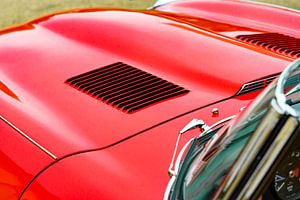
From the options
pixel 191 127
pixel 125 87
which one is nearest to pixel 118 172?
pixel 191 127

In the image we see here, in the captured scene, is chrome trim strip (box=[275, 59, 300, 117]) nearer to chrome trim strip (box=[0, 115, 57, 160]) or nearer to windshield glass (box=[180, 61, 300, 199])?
windshield glass (box=[180, 61, 300, 199])

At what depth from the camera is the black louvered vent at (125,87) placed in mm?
2037

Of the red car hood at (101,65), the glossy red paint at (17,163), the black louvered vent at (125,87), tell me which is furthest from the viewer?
the black louvered vent at (125,87)

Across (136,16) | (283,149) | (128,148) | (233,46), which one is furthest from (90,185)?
(136,16)

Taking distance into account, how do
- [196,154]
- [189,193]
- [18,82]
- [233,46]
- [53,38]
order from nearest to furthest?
[189,193], [196,154], [18,82], [233,46], [53,38]

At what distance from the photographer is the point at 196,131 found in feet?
5.87

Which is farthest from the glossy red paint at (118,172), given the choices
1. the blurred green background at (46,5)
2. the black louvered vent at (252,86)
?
the blurred green background at (46,5)

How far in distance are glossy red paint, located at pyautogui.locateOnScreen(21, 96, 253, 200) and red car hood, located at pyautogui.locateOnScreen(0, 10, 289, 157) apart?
0.06 m

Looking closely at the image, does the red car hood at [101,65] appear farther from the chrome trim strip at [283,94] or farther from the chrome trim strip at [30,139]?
the chrome trim strip at [283,94]

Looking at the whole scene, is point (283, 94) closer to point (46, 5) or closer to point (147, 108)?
point (147, 108)

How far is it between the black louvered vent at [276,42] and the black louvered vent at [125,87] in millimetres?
643

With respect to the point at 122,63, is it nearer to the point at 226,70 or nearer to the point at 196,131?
the point at 226,70

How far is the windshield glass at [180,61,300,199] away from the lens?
1235 millimetres

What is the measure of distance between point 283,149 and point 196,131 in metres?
0.75
